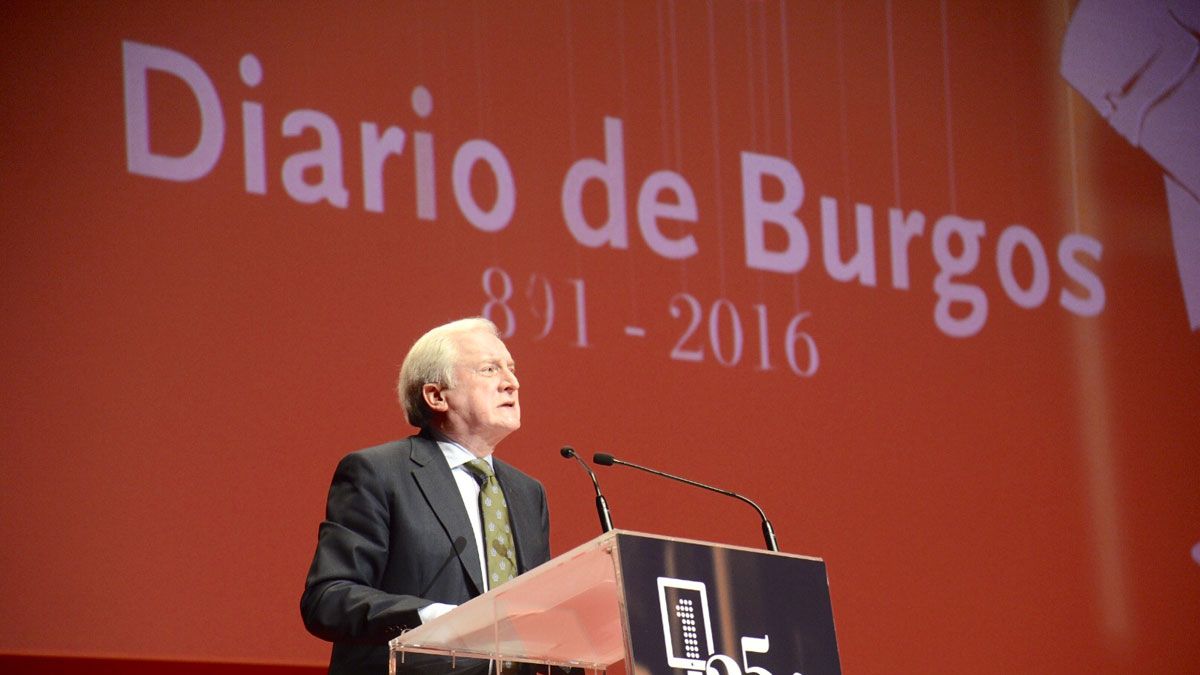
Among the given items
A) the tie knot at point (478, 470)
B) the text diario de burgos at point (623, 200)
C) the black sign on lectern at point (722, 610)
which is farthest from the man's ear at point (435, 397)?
the text diario de burgos at point (623, 200)

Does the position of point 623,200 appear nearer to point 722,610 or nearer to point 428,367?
point 428,367

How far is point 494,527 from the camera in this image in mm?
3268

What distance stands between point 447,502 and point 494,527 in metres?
0.11

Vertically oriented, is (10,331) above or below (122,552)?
above

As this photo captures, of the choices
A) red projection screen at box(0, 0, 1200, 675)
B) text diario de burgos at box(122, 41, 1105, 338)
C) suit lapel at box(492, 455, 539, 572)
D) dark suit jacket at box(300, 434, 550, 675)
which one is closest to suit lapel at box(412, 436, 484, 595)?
dark suit jacket at box(300, 434, 550, 675)

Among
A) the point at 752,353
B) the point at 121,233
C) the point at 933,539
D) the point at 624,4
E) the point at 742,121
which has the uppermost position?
the point at 624,4

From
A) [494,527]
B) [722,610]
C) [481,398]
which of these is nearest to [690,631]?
[722,610]

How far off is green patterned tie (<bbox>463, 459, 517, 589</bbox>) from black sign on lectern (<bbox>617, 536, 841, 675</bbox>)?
0.62 m

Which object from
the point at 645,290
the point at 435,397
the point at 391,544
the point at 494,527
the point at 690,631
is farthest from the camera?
the point at 645,290

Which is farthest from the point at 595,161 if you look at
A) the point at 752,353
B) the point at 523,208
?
the point at 752,353

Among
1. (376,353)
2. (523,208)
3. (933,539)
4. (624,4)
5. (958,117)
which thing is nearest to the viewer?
(376,353)

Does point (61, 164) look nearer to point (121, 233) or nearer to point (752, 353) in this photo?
point (121, 233)

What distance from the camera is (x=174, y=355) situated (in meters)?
3.99

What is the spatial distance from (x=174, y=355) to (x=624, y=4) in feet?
5.97
